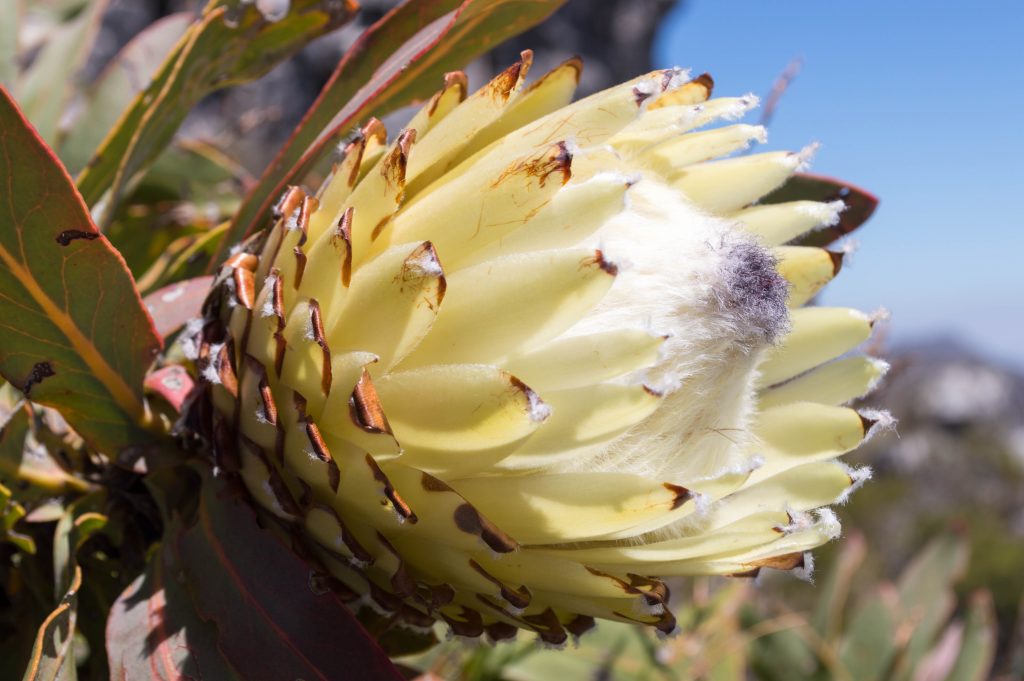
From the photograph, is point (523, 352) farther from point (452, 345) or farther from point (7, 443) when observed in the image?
point (7, 443)

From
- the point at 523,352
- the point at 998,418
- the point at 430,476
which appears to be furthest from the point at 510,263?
the point at 998,418

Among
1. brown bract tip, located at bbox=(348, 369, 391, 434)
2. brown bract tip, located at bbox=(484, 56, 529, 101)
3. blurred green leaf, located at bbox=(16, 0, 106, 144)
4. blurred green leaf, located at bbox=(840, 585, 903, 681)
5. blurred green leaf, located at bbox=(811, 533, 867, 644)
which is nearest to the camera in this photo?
brown bract tip, located at bbox=(348, 369, 391, 434)

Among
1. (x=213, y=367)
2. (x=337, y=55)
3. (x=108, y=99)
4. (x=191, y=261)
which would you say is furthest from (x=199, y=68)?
(x=337, y=55)

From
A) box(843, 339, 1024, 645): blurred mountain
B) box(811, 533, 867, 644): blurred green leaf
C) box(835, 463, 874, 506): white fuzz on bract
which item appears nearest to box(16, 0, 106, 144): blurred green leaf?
box(835, 463, 874, 506): white fuzz on bract

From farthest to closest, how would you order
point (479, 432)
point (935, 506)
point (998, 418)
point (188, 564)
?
point (998, 418)
point (935, 506)
point (188, 564)
point (479, 432)

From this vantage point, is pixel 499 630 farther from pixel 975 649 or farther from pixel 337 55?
pixel 337 55

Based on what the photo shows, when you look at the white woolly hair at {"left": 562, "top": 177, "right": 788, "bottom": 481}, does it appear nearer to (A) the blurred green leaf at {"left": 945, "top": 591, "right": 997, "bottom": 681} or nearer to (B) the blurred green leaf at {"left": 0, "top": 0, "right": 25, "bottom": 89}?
(B) the blurred green leaf at {"left": 0, "top": 0, "right": 25, "bottom": 89}

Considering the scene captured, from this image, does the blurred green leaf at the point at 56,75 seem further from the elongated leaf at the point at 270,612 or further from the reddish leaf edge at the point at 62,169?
the elongated leaf at the point at 270,612
